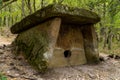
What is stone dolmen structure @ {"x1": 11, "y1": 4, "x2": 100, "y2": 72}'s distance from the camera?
6355mm

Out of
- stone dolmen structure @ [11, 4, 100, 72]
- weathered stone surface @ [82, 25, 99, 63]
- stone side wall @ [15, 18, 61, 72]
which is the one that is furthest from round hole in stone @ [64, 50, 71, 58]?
stone side wall @ [15, 18, 61, 72]

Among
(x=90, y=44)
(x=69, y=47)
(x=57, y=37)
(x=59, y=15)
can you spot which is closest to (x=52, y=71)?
(x=57, y=37)

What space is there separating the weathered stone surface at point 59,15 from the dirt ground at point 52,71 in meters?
1.16

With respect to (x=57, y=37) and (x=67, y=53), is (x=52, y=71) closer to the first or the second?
(x=57, y=37)

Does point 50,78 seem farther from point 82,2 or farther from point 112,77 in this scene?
point 82,2

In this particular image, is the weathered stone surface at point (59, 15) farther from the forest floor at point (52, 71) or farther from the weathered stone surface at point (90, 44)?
the forest floor at point (52, 71)

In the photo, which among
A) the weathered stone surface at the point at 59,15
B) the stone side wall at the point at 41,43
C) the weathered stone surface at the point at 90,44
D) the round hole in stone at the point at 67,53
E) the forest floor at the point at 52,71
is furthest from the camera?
the weathered stone surface at the point at 90,44

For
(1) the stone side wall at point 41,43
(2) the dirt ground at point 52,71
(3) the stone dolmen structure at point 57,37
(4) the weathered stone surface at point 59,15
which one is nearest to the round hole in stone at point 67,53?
(3) the stone dolmen structure at point 57,37

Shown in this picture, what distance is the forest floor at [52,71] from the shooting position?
595 cm

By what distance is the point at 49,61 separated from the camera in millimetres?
6367

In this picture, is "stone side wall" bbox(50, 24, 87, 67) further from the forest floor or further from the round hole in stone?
the forest floor

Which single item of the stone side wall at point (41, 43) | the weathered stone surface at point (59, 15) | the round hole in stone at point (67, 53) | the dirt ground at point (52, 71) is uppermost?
the weathered stone surface at point (59, 15)

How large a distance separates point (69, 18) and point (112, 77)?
2384mm

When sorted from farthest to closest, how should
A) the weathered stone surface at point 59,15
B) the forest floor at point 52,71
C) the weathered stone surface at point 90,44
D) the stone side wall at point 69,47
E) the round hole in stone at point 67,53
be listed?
the weathered stone surface at point 90,44 → the round hole in stone at point 67,53 → the stone side wall at point 69,47 → the weathered stone surface at point 59,15 → the forest floor at point 52,71
